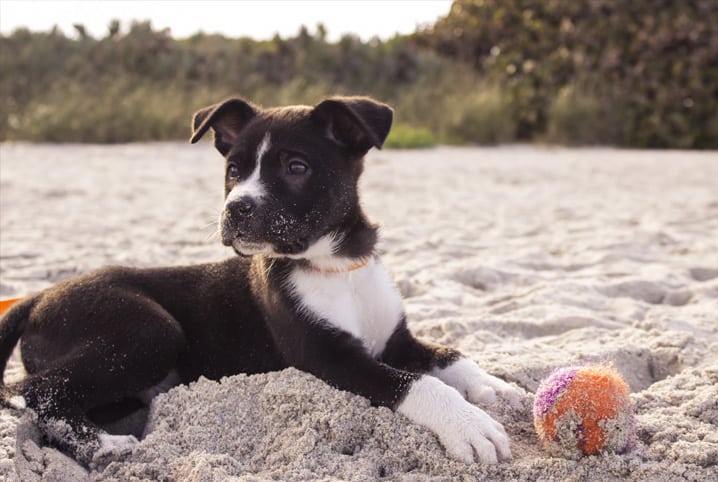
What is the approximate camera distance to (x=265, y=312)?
11.6 feet

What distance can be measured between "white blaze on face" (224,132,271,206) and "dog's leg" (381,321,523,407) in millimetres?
928

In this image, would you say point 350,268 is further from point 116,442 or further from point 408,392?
point 116,442

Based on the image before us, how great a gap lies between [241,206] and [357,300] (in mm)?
695

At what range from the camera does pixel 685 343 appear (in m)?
3.92

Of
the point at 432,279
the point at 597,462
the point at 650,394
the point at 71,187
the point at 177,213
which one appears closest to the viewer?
the point at 597,462

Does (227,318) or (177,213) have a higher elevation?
(227,318)

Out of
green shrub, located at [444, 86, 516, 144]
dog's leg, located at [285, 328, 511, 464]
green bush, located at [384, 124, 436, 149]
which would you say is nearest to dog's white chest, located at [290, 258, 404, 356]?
dog's leg, located at [285, 328, 511, 464]

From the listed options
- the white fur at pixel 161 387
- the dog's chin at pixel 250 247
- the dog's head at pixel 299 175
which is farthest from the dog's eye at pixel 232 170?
the white fur at pixel 161 387

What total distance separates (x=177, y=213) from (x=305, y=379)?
16.0ft

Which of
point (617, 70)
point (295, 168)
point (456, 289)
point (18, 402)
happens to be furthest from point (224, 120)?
point (617, 70)

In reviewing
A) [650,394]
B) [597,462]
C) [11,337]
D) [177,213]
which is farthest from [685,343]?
[177,213]

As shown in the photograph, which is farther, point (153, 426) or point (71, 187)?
point (71, 187)

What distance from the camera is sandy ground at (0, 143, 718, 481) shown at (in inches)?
111

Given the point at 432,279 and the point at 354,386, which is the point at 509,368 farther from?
the point at 432,279
